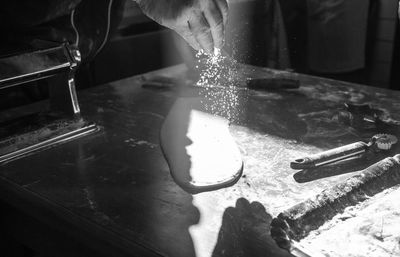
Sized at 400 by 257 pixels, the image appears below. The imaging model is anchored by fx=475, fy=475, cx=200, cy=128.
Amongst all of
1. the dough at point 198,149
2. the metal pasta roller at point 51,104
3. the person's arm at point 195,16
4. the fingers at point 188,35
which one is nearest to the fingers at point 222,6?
the person's arm at point 195,16

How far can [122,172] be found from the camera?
49.8 inches

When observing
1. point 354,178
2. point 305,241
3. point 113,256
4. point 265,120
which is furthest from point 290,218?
point 265,120

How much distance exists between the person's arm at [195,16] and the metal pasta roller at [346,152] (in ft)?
1.58

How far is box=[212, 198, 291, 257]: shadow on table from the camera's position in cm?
92

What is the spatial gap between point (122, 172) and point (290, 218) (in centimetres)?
50

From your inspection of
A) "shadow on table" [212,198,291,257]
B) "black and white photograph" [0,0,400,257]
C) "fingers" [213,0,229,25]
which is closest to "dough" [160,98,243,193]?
"black and white photograph" [0,0,400,257]

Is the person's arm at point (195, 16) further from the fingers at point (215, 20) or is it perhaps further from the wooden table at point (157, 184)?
the wooden table at point (157, 184)

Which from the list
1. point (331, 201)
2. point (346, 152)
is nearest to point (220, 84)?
point (346, 152)

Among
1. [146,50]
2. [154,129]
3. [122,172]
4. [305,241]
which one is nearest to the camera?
[305,241]

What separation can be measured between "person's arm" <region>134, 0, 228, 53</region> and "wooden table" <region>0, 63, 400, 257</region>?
299 millimetres

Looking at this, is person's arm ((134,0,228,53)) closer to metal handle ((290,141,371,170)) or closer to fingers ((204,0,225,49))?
fingers ((204,0,225,49))

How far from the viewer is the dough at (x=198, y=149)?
1170mm

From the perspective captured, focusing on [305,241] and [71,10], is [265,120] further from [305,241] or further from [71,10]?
[71,10]

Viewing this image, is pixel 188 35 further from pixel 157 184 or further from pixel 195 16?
pixel 157 184
